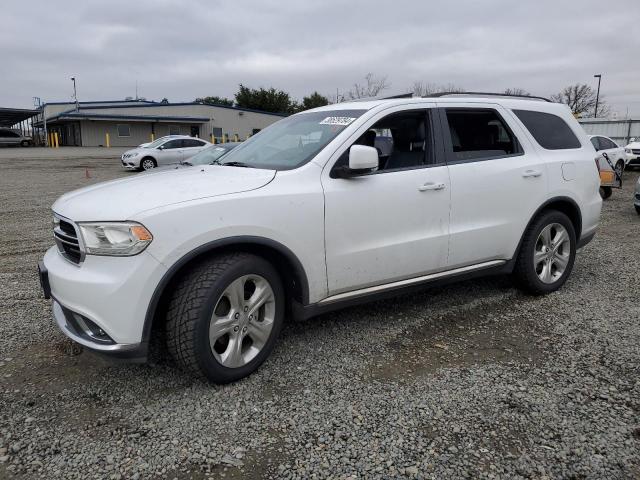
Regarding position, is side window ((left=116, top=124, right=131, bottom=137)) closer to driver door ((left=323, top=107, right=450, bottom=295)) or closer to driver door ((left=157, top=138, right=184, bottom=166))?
driver door ((left=157, top=138, right=184, bottom=166))

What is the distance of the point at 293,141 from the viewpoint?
377 cm

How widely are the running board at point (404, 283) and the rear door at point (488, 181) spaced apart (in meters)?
0.05

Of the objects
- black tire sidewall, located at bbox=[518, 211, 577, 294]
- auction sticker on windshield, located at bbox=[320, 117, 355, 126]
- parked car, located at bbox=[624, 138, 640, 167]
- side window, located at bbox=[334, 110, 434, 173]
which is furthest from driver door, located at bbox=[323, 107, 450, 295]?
parked car, located at bbox=[624, 138, 640, 167]

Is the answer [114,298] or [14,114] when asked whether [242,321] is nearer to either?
[114,298]

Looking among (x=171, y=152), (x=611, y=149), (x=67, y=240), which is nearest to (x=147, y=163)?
(x=171, y=152)

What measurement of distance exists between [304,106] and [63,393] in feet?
199

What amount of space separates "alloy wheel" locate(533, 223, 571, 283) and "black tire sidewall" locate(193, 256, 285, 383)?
262cm

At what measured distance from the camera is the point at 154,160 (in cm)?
2077

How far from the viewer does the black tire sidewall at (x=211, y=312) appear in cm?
280

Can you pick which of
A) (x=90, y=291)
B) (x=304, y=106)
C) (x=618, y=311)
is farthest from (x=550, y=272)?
(x=304, y=106)

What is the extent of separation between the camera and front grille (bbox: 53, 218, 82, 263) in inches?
111

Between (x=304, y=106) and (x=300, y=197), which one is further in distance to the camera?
(x=304, y=106)

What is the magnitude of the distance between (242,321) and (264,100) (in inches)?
2344

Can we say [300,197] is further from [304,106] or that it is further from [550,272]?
[304,106]
